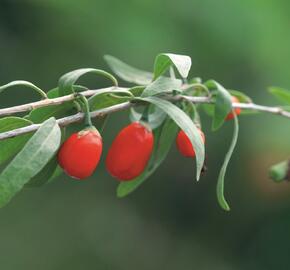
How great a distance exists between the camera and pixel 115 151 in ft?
3.82

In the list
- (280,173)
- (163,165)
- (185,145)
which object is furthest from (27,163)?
(163,165)

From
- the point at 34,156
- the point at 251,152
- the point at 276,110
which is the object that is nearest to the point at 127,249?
the point at 251,152

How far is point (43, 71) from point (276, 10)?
108 centimetres

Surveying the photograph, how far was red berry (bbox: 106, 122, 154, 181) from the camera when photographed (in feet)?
3.78

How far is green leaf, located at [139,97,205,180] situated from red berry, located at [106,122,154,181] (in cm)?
7

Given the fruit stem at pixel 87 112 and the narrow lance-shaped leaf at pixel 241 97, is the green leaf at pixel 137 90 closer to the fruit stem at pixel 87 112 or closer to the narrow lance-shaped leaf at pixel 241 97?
the fruit stem at pixel 87 112

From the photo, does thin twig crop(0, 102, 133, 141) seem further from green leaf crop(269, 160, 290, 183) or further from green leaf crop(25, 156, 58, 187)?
green leaf crop(269, 160, 290, 183)

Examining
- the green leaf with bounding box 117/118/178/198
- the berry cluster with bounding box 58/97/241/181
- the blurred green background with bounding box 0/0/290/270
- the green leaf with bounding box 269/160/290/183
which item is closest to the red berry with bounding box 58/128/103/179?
the berry cluster with bounding box 58/97/241/181

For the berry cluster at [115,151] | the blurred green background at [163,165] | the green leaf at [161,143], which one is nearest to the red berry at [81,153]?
the berry cluster at [115,151]

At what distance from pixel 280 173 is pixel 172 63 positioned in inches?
15.3

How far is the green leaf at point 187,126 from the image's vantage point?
1067 millimetres

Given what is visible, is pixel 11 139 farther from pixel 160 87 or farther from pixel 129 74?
pixel 129 74

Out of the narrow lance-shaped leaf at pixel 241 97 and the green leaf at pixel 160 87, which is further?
the narrow lance-shaped leaf at pixel 241 97

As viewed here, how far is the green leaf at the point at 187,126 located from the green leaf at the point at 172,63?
5 cm
